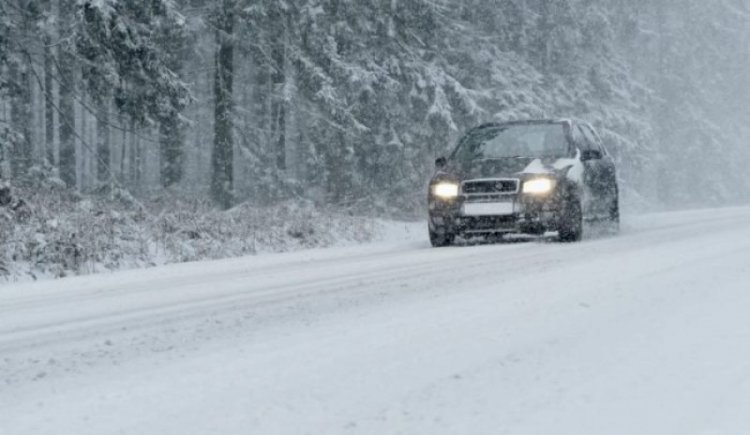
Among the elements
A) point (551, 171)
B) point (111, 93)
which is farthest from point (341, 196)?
point (551, 171)

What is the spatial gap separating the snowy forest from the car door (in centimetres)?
377

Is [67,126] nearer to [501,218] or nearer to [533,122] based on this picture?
[533,122]

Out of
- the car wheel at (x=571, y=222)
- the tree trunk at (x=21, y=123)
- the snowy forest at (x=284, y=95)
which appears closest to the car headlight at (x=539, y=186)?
the car wheel at (x=571, y=222)

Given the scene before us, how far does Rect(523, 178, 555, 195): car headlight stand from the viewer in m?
11.1

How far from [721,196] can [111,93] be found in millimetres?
38064

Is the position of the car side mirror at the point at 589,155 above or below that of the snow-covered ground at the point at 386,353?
above

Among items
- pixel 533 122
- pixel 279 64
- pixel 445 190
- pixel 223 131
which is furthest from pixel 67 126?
pixel 445 190

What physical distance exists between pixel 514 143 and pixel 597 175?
1.61m

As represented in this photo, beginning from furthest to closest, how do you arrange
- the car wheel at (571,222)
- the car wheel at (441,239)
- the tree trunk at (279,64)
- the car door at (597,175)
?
the tree trunk at (279,64) < the car door at (597,175) < the car wheel at (441,239) < the car wheel at (571,222)

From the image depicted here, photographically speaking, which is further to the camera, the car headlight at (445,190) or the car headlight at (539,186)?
the car headlight at (445,190)

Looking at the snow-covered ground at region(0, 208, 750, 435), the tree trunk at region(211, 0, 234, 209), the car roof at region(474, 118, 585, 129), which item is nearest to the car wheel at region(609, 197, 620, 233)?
the car roof at region(474, 118, 585, 129)

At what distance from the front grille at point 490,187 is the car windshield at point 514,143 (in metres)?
0.94

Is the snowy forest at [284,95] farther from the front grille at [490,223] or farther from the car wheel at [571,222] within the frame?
the car wheel at [571,222]

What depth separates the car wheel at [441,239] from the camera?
11398 millimetres
